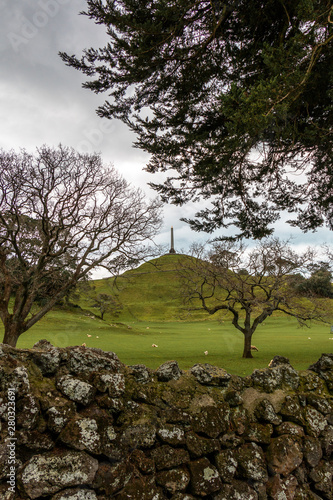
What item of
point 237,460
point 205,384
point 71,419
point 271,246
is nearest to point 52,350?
point 71,419

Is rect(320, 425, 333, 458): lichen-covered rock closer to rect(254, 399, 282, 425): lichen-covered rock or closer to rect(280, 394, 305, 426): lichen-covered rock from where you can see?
rect(280, 394, 305, 426): lichen-covered rock

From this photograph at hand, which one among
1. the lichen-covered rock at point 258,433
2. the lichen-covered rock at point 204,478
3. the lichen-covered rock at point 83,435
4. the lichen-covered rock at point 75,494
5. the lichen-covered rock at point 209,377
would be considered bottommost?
the lichen-covered rock at point 204,478

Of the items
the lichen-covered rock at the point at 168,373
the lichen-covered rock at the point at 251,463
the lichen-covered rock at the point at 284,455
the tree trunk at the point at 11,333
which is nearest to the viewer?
the lichen-covered rock at the point at 251,463

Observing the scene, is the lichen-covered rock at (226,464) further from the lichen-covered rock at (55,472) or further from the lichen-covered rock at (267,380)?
the lichen-covered rock at (55,472)

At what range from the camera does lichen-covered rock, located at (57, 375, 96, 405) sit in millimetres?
2857

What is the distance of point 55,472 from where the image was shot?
2.52 m

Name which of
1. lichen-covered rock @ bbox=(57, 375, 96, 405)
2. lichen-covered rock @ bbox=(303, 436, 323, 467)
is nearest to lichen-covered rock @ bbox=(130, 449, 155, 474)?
lichen-covered rock @ bbox=(57, 375, 96, 405)

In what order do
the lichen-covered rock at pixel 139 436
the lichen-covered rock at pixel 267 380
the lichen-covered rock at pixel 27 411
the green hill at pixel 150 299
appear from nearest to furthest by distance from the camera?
1. the lichen-covered rock at pixel 27 411
2. the lichen-covered rock at pixel 139 436
3. the lichen-covered rock at pixel 267 380
4. the green hill at pixel 150 299

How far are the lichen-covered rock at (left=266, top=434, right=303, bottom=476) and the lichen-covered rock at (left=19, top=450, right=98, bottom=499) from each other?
2.14 meters

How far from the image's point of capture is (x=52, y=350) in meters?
3.05

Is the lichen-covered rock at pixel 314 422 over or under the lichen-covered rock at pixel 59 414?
under

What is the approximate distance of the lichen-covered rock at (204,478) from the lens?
3.03m

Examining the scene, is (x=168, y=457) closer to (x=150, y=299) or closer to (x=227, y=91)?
(x=227, y=91)

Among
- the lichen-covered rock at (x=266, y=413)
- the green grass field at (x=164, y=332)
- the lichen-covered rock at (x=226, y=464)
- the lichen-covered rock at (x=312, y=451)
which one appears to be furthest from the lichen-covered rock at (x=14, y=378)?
the green grass field at (x=164, y=332)
